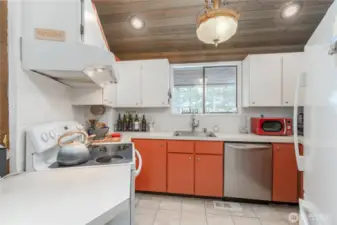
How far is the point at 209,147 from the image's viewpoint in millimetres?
2371

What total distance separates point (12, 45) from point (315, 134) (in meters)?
2.09

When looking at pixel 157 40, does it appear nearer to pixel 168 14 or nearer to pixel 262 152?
pixel 168 14

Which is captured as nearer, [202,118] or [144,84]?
[144,84]

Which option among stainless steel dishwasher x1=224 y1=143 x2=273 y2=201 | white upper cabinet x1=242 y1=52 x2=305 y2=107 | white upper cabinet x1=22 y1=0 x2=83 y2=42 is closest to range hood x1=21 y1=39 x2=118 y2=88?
white upper cabinet x1=22 y1=0 x2=83 y2=42

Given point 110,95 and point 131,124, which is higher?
point 110,95

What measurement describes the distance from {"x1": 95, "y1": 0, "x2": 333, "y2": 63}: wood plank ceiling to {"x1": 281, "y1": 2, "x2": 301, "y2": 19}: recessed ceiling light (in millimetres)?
61

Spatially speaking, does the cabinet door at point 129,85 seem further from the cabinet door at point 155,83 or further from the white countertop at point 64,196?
the white countertop at point 64,196

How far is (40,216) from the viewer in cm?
59

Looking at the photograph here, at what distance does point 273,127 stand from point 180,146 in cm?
139

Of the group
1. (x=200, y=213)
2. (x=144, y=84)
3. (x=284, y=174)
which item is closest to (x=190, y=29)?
(x=144, y=84)

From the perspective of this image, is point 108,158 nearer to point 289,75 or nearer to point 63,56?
point 63,56

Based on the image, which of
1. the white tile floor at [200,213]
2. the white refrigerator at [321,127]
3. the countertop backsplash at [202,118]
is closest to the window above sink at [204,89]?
the countertop backsplash at [202,118]

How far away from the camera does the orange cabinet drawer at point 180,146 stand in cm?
242

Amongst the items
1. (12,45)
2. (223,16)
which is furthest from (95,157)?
(223,16)
